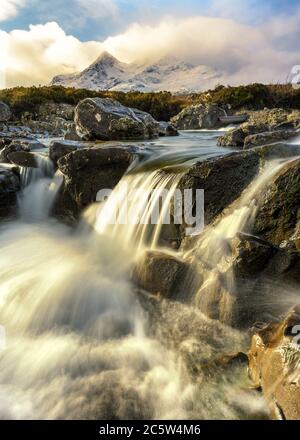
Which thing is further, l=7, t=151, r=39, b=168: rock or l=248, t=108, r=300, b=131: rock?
l=248, t=108, r=300, b=131: rock

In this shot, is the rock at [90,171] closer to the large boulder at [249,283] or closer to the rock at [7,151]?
the rock at [7,151]

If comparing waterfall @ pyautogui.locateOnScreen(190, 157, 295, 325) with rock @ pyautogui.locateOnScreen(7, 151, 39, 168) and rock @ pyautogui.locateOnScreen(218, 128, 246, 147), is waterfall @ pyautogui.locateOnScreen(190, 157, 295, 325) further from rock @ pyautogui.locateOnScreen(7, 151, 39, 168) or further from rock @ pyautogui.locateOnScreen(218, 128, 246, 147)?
rock @ pyautogui.locateOnScreen(7, 151, 39, 168)

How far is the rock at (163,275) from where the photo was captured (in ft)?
18.6

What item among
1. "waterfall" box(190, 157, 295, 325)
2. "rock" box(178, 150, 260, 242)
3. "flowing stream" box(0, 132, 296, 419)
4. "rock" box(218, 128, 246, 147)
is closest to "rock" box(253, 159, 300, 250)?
"waterfall" box(190, 157, 295, 325)

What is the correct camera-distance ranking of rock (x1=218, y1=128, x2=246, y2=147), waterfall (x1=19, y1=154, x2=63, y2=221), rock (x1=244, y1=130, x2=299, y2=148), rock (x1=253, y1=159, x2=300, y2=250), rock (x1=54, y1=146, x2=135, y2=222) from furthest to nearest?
rock (x1=218, y1=128, x2=246, y2=147), waterfall (x1=19, y1=154, x2=63, y2=221), rock (x1=244, y1=130, x2=299, y2=148), rock (x1=54, y1=146, x2=135, y2=222), rock (x1=253, y1=159, x2=300, y2=250)

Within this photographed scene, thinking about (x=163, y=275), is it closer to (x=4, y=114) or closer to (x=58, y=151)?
(x=58, y=151)

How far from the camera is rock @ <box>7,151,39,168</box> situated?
36.8 ft

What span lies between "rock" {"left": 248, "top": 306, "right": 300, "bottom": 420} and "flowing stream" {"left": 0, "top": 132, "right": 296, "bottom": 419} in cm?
19

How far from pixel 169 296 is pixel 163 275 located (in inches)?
13.4

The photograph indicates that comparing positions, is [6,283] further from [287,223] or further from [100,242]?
[287,223]

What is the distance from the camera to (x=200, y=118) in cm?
2731

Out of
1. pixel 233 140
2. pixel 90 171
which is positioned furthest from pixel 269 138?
pixel 90 171

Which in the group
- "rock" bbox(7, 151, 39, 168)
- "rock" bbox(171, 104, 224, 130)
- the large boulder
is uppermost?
"rock" bbox(171, 104, 224, 130)

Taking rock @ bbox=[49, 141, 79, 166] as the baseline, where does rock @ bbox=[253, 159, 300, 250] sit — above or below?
below
